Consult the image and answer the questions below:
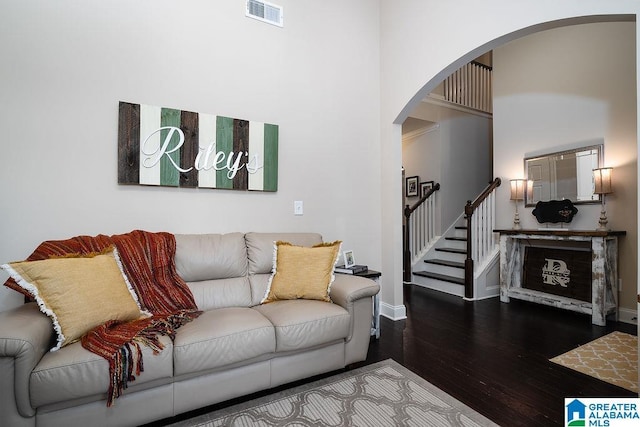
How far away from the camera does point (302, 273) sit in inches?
91.5

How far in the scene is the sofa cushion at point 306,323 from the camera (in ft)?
6.12

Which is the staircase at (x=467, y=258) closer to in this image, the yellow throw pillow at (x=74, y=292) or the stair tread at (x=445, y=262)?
the stair tread at (x=445, y=262)

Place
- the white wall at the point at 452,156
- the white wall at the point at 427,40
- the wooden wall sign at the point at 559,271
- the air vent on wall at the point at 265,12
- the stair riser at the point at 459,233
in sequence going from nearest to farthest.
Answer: the white wall at the point at 427,40 < the air vent on wall at the point at 265,12 < the wooden wall sign at the point at 559,271 < the stair riser at the point at 459,233 < the white wall at the point at 452,156

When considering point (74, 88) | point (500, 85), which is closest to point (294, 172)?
point (74, 88)

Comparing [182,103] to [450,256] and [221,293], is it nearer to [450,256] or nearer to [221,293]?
[221,293]

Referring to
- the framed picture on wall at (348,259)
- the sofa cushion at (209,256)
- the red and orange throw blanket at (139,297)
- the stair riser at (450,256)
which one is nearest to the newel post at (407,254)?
the stair riser at (450,256)

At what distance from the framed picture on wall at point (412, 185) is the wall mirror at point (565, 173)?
6.30 feet

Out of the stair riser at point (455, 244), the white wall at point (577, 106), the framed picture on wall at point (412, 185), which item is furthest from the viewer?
the framed picture on wall at point (412, 185)

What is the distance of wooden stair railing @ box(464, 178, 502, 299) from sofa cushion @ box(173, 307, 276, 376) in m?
3.16

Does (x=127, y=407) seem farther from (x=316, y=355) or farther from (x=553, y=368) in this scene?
(x=553, y=368)

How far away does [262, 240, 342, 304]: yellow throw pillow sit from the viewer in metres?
2.28

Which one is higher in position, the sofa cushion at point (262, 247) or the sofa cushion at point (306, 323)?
the sofa cushion at point (262, 247)

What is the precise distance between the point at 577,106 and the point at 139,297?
4.87m

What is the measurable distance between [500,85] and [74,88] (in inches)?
202
